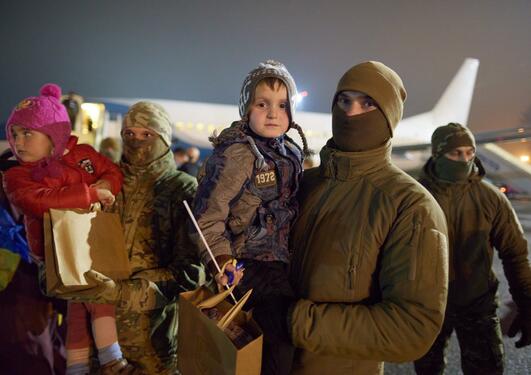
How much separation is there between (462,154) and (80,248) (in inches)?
99.4

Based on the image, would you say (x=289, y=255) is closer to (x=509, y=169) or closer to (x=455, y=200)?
(x=455, y=200)

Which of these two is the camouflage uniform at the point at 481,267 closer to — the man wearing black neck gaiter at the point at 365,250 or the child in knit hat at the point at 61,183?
the man wearing black neck gaiter at the point at 365,250

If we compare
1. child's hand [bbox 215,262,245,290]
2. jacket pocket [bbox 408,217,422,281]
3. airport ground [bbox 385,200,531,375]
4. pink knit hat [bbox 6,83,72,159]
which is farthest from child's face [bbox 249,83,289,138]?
airport ground [bbox 385,200,531,375]

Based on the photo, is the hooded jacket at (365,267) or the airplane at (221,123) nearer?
the hooded jacket at (365,267)

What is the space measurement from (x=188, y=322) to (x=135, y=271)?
0.88 meters

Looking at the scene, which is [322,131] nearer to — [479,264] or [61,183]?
[479,264]

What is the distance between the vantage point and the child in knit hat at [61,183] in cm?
171

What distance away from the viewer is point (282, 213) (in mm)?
1413

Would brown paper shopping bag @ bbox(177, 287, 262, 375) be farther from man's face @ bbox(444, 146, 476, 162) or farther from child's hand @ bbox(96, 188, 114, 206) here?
man's face @ bbox(444, 146, 476, 162)

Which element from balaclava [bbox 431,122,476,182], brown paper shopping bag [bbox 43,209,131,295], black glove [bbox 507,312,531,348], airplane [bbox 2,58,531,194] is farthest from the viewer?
airplane [bbox 2,58,531,194]

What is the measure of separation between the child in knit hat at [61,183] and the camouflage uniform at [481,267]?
2.20 m

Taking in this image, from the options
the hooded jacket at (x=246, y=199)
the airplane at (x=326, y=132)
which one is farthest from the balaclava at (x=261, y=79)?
the airplane at (x=326, y=132)

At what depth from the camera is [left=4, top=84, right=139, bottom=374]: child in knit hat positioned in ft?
5.62

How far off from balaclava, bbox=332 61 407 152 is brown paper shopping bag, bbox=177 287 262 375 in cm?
69
